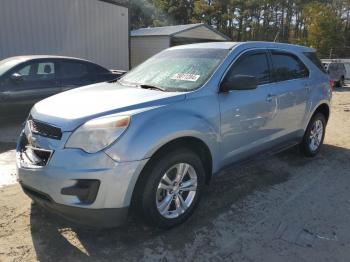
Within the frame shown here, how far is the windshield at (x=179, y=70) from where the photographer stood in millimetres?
4016

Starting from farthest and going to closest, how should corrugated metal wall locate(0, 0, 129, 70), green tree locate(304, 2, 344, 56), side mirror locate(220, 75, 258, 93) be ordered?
green tree locate(304, 2, 344, 56), corrugated metal wall locate(0, 0, 129, 70), side mirror locate(220, 75, 258, 93)

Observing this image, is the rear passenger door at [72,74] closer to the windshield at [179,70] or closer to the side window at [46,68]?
the side window at [46,68]

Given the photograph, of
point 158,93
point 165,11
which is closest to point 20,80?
point 158,93

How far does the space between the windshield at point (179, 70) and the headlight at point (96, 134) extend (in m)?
0.99

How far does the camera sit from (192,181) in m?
3.77

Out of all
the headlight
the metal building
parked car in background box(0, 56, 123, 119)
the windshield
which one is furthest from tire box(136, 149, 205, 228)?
the metal building

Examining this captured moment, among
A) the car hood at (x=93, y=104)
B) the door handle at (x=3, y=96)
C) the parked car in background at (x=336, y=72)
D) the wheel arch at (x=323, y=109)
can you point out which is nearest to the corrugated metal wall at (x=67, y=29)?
Answer: the door handle at (x=3, y=96)

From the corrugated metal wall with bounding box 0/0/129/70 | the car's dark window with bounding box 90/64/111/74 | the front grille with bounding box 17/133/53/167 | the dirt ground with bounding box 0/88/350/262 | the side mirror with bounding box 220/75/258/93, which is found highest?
the corrugated metal wall with bounding box 0/0/129/70

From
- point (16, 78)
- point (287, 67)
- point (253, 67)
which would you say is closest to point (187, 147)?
point (253, 67)

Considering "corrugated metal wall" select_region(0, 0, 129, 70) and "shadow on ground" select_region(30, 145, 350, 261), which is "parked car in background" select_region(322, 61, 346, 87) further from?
"shadow on ground" select_region(30, 145, 350, 261)

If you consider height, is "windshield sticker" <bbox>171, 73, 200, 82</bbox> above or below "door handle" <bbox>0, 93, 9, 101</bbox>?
above

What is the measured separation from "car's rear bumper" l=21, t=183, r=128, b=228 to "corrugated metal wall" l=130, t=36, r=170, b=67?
20.5 metres

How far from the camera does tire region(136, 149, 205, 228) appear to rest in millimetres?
3303

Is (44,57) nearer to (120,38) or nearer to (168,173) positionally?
(168,173)
